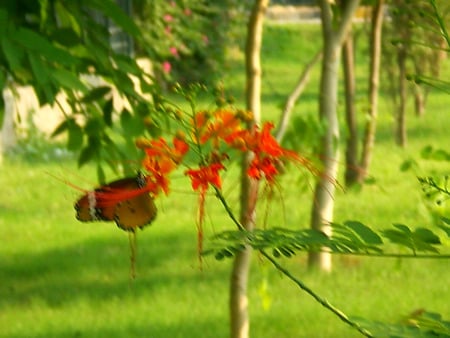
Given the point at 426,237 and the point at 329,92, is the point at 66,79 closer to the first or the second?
the point at 426,237

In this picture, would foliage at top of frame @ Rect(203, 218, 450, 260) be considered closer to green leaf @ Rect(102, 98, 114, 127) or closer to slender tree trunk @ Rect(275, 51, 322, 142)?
green leaf @ Rect(102, 98, 114, 127)

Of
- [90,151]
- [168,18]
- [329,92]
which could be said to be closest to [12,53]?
[90,151]

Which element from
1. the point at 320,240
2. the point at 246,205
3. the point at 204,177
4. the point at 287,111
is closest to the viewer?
the point at 204,177

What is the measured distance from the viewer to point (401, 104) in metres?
15.4

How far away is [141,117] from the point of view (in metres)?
5.66

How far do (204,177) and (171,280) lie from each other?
6.38 m

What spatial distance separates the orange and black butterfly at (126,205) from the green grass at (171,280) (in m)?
3.31

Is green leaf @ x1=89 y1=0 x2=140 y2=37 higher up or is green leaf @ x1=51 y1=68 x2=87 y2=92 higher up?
green leaf @ x1=89 y1=0 x2=140 y2=37

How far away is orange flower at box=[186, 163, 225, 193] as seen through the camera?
7.04 ft

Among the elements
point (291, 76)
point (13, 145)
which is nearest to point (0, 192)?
point (13, 145)

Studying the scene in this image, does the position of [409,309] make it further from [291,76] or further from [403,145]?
[291,76]

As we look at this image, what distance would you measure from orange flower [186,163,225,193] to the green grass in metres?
3.36

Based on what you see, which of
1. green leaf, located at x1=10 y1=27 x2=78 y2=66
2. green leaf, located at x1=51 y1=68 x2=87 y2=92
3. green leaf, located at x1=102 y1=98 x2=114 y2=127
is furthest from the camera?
green leaf, located at x1=102 y1=98 x2=114 y2=127

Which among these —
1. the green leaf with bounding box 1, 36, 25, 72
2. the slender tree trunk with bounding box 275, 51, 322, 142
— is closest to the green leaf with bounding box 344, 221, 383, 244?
the green leaf with bounding box 1, 36, 25, 72
